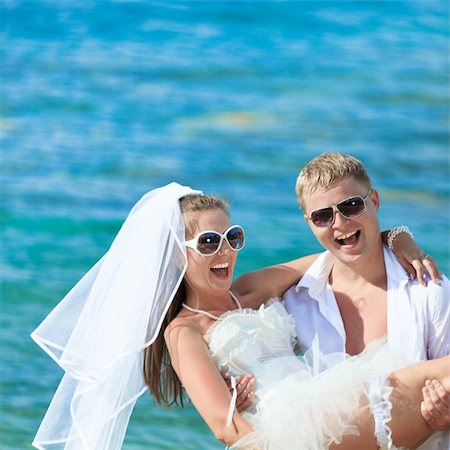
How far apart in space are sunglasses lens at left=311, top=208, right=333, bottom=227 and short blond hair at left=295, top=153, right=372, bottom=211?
9 centimetres

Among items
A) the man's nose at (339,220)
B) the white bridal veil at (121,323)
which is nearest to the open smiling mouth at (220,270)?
the white bridal veil at (121,323)

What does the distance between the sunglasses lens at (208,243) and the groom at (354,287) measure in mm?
387

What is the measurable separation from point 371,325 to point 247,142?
1169 centimetres

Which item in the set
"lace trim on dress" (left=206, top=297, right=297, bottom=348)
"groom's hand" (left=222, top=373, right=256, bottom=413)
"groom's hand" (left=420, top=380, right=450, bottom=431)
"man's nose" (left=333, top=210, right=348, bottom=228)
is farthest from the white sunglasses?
"groom's hand" (left=420, top=380, right=450, bottom=431)

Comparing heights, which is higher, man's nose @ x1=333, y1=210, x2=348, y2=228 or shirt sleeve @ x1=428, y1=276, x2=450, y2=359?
man's nose @ x1=333, y1=210, x2=348, y2=228

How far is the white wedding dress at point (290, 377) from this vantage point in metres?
3.49

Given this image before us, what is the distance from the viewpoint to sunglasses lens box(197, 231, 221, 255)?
3922 mm

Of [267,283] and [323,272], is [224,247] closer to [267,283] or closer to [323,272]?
[267,283]

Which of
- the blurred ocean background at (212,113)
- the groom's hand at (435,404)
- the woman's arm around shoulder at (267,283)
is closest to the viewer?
the groom's hand at (435,404)

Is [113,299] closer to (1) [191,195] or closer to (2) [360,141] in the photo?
(1) [191,195]

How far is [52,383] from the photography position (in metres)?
8.95

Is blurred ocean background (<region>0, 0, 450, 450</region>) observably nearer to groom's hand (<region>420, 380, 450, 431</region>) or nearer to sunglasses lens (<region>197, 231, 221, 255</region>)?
sunglasses lens (<region>197, 231, 221, 255</region>)

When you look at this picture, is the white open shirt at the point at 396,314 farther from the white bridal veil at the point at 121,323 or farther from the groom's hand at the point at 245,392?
the white bridal veil at the point at 121,323

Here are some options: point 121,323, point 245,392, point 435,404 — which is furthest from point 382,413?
point 121,323
